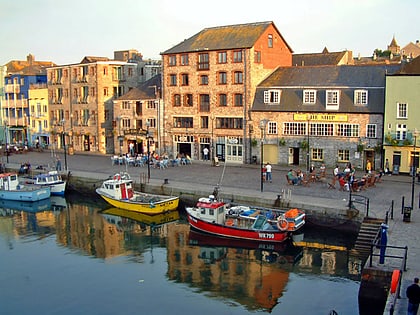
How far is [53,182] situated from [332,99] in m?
24.4

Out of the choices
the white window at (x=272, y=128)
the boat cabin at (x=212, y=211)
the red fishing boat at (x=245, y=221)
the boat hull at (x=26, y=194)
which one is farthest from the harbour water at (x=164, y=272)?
the white window at (x=272, y=128)

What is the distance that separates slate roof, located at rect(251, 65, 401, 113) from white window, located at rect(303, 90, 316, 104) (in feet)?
1.01

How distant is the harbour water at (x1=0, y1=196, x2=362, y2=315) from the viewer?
21.5 metres

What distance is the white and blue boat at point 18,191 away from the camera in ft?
139

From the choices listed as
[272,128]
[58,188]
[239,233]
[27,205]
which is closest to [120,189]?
[58,188]

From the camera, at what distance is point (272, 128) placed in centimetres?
4738

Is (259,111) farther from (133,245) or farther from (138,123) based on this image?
(133,245)

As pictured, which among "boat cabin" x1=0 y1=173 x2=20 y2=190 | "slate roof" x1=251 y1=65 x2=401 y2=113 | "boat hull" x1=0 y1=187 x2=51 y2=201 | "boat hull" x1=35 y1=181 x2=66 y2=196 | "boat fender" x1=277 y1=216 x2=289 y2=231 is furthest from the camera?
"boat hull" x1=35 y1=181 x2=66 y2=196

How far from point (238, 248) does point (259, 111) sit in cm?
2105

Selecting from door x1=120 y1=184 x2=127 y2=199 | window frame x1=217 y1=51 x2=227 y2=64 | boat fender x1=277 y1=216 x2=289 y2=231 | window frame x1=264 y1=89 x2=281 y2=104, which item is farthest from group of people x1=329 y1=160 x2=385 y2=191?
window frame x1=217 y1=51 x2=227 y2=64

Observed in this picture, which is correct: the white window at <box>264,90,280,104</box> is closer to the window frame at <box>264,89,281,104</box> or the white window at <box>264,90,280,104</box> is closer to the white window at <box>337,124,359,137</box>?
the window frame at <box>264,89,281,104</box>

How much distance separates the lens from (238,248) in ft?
95.7

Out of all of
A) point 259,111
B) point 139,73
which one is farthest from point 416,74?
point 139,73

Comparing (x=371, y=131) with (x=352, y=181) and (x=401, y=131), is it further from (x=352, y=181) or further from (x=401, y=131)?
(x=352, y=181)
